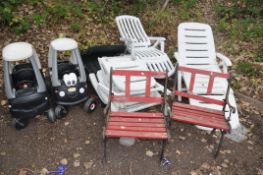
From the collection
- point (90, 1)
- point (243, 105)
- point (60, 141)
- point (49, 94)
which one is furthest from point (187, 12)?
point (60, 141)

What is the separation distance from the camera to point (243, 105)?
568cm

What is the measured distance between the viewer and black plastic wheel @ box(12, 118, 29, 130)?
4.70 metres

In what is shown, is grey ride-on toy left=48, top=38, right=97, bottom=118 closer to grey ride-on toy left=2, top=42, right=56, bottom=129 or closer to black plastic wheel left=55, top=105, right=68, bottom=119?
black plastic wheel left=55, top=105, right=68, bottom=119

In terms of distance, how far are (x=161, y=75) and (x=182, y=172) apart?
1.40m

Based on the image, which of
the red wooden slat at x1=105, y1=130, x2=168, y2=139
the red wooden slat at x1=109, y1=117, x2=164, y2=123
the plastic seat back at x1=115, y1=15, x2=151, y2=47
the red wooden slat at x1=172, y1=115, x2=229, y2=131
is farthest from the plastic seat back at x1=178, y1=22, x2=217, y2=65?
the red wooden slat at x1=105, y1=130, x2=168, y2=139

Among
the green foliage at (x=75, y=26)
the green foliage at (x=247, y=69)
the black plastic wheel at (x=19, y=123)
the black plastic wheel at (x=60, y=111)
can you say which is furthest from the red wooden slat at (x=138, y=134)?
the green foliage at (x=75, y=26)

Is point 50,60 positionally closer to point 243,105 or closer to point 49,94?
point 49,94

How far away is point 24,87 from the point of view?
4.83 meters

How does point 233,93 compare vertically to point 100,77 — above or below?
below

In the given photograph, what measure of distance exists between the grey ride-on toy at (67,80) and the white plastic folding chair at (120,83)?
0.30m

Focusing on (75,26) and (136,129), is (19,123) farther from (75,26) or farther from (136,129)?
(75,26)

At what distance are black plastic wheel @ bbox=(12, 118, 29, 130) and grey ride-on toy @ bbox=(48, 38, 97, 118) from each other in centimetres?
49

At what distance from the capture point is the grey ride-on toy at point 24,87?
4445 millimetres

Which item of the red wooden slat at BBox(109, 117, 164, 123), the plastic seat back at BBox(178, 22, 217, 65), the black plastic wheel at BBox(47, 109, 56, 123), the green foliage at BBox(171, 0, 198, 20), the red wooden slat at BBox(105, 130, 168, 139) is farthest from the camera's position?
the green foliage at BBox(171, 0, 198, 20)
